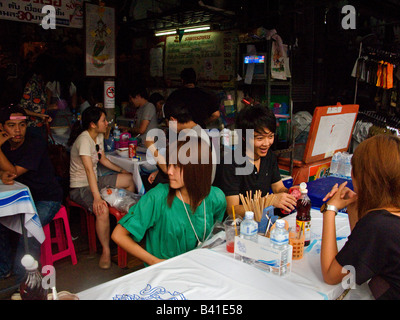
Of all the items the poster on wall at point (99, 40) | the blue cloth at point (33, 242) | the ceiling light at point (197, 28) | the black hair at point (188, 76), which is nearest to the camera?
the blue cloth at point (33, 242)

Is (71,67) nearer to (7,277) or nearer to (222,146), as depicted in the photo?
(222,146)

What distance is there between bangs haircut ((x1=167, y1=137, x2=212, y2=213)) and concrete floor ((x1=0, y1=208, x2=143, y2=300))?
174 centimetres

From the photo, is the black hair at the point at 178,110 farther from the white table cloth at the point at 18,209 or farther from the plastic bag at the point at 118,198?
the white table cloth at the point at 18,209

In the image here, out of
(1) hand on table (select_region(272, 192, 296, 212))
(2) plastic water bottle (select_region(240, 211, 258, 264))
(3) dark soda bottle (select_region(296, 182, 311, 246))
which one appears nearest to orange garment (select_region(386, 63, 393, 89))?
(1) hand on table (select_region(272, 192, 296, 212))

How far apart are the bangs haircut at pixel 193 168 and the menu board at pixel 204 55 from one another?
18.0 feet

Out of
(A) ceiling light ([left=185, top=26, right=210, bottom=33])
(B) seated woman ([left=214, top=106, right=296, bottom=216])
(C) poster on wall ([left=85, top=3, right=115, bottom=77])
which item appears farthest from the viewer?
(A) ceiling light ([left=185, top=26, right=210, bottom=33])

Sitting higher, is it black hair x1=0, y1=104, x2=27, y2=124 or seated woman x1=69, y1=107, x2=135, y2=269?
black hair x1=0, y1=104, x2=27, y2=124

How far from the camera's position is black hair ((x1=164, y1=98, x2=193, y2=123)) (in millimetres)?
3608

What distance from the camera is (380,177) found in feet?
4.72

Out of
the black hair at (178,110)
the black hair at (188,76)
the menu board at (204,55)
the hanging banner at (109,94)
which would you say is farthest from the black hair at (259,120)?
the menu board at (204,55)

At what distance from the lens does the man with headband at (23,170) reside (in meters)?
2.96

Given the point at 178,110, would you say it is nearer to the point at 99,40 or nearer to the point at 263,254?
the point at 99,40

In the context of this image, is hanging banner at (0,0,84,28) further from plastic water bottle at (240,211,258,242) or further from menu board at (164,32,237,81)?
plastic water bottle at (240,211,258,242)

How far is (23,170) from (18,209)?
427 mm
